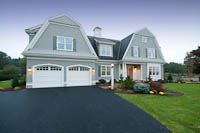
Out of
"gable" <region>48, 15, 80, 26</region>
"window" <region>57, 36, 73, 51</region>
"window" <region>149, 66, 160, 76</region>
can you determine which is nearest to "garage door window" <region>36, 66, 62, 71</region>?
"window" <region>57, 36, 73, 51</region>

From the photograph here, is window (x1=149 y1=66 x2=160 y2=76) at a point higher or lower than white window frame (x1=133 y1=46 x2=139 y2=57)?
lower

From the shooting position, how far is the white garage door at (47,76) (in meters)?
7.69

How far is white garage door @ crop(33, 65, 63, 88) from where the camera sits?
7691 millimetres

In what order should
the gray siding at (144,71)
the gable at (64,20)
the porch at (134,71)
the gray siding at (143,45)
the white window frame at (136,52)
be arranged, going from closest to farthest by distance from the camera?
the gable at (64,20)
the gray siding at (143,45)
the white window frame at (136,52)
the gray siding at (144,71)
the porch at (134,71)

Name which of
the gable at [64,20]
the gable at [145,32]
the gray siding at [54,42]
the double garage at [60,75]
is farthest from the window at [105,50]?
the gable at [145,32]

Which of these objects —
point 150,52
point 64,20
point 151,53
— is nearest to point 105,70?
point 64,20

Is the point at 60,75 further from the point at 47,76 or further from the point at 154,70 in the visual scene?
the point at 154,70

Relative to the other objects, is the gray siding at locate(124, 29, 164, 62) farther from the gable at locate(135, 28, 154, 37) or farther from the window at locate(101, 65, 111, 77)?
the window at locate(101, 65, 111, 77)

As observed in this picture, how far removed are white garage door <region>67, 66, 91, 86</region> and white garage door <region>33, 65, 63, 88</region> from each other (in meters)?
→ 0.88

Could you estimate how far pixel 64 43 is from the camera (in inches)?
342

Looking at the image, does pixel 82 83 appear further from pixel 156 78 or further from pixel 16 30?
pixel 16 30

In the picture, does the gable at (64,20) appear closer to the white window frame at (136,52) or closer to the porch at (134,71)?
the white window frame at (136,52)

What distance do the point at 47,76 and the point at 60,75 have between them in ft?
3.84

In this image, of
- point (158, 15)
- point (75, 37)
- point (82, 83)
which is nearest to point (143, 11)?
point (158, 15)
